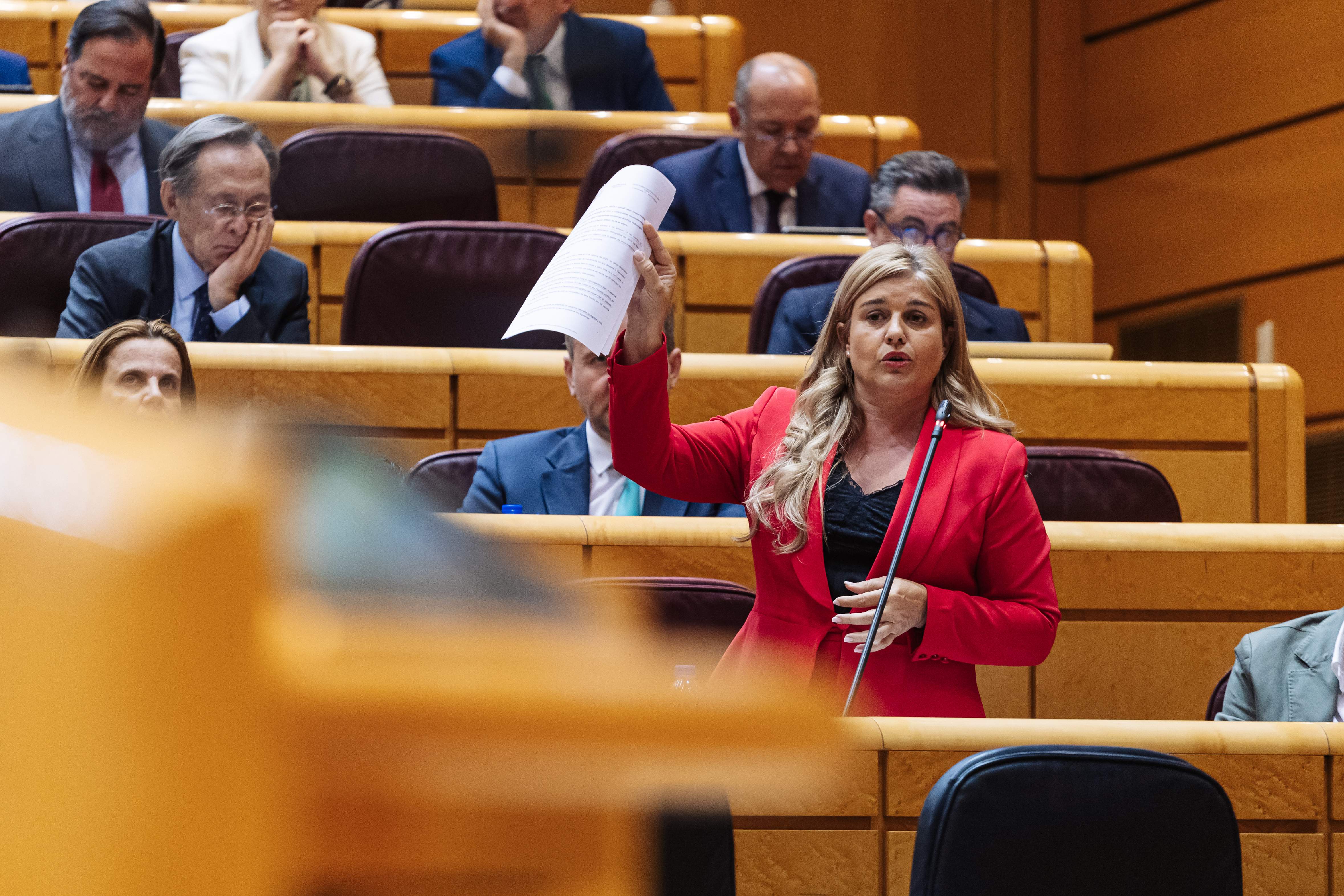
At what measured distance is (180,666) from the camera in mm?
130

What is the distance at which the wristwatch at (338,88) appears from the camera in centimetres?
326

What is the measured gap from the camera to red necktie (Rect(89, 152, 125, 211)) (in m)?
2.68

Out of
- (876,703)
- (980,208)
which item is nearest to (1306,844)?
(876,703)

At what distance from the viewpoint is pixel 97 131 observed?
262 centimetres

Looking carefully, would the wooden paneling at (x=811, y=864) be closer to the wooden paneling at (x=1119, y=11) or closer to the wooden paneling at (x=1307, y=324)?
the wooden paneling at (x=1307, y=324)

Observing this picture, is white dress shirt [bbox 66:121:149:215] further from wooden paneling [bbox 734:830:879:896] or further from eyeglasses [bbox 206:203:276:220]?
wooden paneling [bbox 734:830:879:896]

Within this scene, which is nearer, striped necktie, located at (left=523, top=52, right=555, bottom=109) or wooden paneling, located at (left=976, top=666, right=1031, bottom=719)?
wooden paneling, located at (left=976, top=666, right=1031, bottom=719)

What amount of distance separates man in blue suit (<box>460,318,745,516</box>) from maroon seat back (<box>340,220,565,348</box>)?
18.1 inches

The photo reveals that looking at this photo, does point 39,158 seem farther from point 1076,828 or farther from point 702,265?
point 1076,828

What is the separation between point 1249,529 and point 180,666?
189cm

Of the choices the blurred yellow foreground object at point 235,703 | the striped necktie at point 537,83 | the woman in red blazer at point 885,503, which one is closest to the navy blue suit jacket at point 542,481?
the woman in red blazer at point 885,503

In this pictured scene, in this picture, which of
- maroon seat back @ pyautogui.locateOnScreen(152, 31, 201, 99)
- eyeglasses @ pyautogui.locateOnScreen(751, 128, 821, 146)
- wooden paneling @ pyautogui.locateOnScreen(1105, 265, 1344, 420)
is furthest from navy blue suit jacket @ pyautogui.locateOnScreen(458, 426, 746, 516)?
wooden paneling @ pyautogui.locateOnScreen(1105, 265, 1344, 420)

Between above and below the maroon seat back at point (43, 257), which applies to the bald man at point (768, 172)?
above

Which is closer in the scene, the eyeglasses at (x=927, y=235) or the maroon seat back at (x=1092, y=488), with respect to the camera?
the maroon seat back at (x=1092, y=488)
